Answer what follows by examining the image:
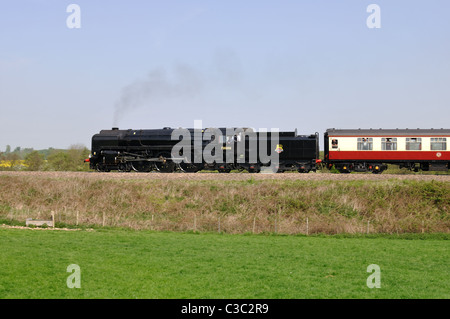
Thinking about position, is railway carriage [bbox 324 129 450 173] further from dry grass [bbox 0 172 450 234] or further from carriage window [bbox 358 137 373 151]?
dry grass [bbox 0 172 450 234]

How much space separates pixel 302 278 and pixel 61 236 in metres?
12.8

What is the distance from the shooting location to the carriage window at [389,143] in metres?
39.0

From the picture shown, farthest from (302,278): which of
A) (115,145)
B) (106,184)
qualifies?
(115,145)

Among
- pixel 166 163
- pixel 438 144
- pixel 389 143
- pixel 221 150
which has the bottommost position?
pixel 166 163

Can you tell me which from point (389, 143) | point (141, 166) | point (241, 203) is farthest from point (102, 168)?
point (389, 143)

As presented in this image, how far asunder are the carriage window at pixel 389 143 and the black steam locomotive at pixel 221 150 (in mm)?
5573

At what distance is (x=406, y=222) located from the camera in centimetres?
2656

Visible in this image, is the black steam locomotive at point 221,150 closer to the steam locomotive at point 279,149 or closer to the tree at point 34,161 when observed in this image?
the steam locomotive at point 279,149

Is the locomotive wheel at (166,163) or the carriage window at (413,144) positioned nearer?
the carriage window at (413,144)

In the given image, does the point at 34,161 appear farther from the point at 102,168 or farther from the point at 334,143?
the point at 334,143

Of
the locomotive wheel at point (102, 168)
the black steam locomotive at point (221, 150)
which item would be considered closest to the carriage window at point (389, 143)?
the black steam locomotive at point (221, 150)

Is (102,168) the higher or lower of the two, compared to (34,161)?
lower

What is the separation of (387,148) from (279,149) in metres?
9.13

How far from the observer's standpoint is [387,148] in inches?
1543
